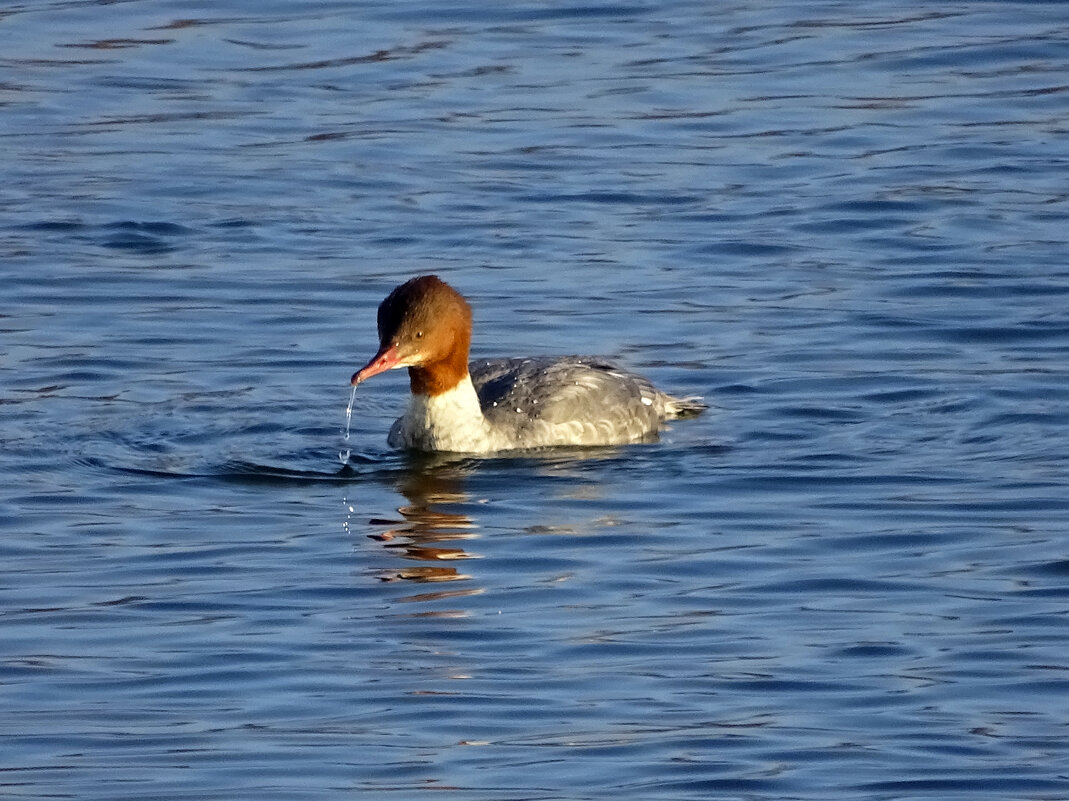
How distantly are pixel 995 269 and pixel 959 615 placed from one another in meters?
6.54

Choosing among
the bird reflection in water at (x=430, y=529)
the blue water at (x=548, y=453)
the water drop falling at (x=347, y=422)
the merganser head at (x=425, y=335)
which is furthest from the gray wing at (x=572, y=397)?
the water drop falling at (x=347, y=422)

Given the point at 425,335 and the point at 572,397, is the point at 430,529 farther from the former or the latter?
the point at 572,397

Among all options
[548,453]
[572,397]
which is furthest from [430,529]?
[572,397]

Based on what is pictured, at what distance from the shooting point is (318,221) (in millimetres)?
16250

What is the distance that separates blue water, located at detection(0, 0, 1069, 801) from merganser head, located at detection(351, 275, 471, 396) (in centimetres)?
43

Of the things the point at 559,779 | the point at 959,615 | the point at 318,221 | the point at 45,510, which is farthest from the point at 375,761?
the point at 318,221

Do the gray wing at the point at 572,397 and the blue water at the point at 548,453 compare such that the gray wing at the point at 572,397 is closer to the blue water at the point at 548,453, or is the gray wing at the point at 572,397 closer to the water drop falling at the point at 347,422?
the blue water at the point at 548,453

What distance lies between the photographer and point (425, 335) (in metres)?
11.3

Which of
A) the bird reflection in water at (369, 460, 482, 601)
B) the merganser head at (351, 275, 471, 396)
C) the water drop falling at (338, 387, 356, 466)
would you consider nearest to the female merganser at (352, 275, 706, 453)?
the merganser head at (351, 275, 471, 396)

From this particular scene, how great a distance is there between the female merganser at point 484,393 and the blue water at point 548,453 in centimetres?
18

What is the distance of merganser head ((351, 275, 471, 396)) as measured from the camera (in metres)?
11.2

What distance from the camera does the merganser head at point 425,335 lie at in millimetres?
11242

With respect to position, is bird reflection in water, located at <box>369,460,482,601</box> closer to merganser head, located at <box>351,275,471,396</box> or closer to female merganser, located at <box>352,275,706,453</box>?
female merganser, located at <box>352,275,706,453</box>

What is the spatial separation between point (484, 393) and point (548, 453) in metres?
0.52
